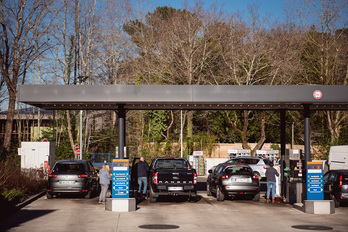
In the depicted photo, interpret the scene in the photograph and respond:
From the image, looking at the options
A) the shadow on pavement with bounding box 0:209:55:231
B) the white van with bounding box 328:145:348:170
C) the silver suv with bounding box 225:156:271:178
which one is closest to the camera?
the shadow on pavement with bounding box 0:209:55:231

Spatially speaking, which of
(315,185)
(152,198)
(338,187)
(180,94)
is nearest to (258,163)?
(338,187)

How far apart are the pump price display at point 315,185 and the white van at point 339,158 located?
1145 cm

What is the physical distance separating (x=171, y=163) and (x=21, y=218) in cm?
734

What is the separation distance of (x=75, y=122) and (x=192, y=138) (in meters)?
12.5

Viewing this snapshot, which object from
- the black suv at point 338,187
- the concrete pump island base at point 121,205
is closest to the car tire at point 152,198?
the concrete pump island base at point 121,205

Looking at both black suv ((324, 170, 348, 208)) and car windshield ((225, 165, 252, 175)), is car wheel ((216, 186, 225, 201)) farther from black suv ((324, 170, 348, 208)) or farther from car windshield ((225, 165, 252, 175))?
black suv ((324, 170, 348, 208))

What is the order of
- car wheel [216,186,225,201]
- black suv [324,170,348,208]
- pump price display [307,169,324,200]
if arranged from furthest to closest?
car wheel [216,186,225,201] < black suv [324,170,348,208] < pump price display [307,169,324,200]

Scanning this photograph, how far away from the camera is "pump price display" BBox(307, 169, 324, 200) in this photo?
1761 cm

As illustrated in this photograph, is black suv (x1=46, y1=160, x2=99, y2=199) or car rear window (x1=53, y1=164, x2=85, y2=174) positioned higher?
car rear window (x1=53, y1=164, x2=85, y2=174)

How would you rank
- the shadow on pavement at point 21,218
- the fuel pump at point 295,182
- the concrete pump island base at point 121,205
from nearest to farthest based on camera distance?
1. the shadow on pavement at point 21,218
2. the concrete pump island base at point 121,205
3. the fuel pump at point 295,182

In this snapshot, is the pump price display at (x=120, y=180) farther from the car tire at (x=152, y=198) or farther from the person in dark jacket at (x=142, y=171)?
the person in dark jacket at (x=142, y=171)

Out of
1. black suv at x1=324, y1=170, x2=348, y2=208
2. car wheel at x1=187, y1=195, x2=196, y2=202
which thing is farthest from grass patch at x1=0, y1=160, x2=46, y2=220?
black suv at x1=324, y1=170, x2=348, y2=208

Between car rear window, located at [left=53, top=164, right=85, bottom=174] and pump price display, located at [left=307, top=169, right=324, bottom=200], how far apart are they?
961cm

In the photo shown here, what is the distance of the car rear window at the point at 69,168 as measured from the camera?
21.5 metres
